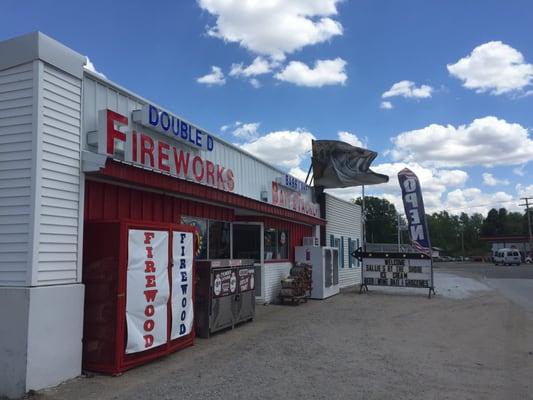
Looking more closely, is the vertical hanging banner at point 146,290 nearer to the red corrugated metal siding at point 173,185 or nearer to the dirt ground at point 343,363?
the dirt ground at point 343,363

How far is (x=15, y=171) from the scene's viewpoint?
21.9ft

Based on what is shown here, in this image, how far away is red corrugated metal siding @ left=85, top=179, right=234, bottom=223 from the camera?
25.8 ft

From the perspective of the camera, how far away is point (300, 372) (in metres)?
7.29

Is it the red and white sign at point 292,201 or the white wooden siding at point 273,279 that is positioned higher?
the red and white sign at point 292,201

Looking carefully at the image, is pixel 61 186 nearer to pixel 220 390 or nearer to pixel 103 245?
pixel 103 245

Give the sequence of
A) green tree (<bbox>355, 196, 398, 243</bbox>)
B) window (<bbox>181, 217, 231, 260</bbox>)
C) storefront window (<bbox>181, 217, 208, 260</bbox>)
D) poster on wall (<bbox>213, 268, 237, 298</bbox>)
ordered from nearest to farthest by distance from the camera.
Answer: poster on wall (<bbox>213, 268, 237, 298</bbox>)
storefront window (<bbox>181, 217, 208, 260</bbox>)
window (<bbox>181, 217, 231, 260</bbox>)
green tree (<bbox>355, 196, 398, 243</bbox>)

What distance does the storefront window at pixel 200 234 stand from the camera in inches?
455

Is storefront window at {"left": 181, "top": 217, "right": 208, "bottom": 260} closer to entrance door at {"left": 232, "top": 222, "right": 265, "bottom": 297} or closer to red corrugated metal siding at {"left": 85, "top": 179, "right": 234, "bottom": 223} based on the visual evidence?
red corrugated metal siding at {"left": 85, "top": 179, "right": 234, "bottom": 223}

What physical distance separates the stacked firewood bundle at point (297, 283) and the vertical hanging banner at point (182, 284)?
681 centimetres

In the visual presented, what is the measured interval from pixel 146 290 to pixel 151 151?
2589 mm

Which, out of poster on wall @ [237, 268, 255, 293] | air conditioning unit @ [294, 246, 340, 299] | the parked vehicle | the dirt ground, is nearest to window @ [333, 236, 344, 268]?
air conditioning unit @ [294, 246, 340, 299]

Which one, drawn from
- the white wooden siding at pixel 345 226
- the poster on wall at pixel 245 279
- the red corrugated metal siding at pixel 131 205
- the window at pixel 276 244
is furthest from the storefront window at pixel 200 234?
the white wooden siding at pixel 345 226

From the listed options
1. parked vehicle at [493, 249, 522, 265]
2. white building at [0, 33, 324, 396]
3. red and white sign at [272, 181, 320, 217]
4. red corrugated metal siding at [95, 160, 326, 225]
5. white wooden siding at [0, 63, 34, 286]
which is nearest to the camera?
white building at [0, 33, 324, 396]

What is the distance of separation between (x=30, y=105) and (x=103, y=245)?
2201 mm
